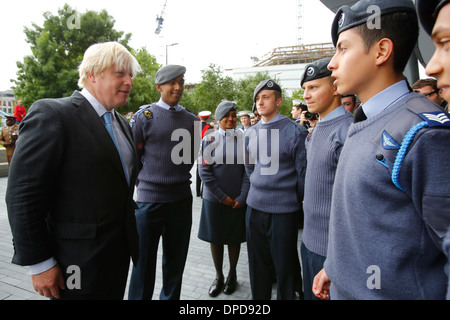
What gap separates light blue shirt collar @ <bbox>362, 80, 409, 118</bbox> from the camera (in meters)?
1.06

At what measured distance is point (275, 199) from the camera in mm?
2508

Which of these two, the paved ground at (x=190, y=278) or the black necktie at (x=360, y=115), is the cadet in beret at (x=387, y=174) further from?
the paved ground at (x=190, y=278)

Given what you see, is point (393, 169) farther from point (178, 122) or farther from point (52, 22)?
point (52, 22)


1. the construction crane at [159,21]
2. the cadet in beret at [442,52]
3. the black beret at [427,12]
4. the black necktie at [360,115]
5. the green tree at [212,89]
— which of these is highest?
the construction crane at [159,21]

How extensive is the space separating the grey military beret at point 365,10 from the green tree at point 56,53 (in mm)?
20598

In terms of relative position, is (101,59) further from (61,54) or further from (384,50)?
(61,54)

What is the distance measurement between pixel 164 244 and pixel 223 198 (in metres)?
0.85

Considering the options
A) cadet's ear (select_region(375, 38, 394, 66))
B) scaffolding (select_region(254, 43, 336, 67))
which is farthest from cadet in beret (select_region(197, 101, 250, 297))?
scaffolding (select_region(254, 43, 336, 67))

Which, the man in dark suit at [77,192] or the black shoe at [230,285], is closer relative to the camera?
the man in dark suit at [77,192]

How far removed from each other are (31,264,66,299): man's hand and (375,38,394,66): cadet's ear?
194 cm

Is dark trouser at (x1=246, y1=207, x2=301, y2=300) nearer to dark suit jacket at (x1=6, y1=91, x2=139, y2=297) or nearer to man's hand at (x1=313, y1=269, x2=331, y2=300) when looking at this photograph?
man's hand at (x1=313, y1=269, x2=331, y2=300)

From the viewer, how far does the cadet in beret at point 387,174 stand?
0.82 metres

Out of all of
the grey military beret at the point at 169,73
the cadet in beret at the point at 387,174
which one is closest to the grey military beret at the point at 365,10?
the cadet in beret at the point at 387,174

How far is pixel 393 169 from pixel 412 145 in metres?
0.10
